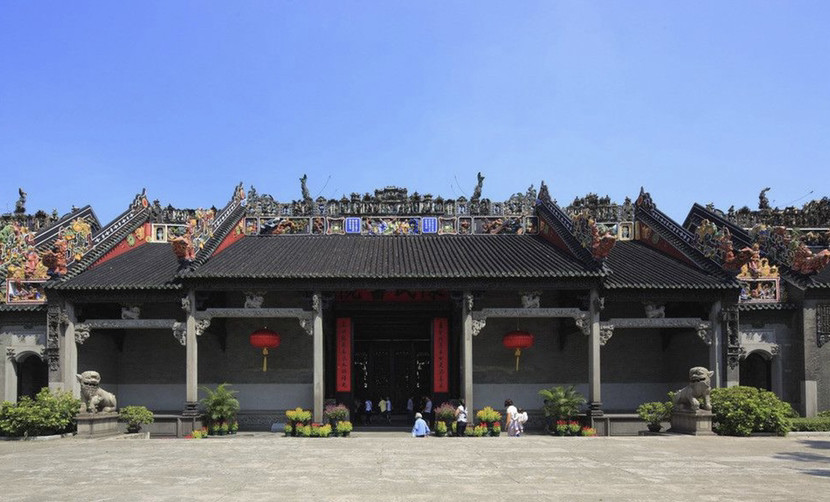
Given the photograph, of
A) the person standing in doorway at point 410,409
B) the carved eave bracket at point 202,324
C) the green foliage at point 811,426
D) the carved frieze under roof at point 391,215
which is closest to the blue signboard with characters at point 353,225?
the carved frieze under roof at point 391,215

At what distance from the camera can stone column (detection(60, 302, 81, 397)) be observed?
20227 mm

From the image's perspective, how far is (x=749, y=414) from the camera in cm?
1692

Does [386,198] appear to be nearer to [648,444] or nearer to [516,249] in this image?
[516,249]

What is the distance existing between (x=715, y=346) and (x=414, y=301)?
8.76 metres

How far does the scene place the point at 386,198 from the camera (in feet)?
82.5

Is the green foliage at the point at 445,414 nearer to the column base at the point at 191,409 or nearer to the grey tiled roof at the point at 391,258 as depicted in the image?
the grey tiled roof at the point at 391,258

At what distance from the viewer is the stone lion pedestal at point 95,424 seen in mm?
17766

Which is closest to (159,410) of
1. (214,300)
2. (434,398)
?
(214,300)

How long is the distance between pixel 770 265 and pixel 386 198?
12225 millimetres

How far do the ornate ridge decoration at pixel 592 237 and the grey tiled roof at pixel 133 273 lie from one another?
→ 11.3m

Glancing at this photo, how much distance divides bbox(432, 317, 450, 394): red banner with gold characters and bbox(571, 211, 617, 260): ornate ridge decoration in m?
4.98

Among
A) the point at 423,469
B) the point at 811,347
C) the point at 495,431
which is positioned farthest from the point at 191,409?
the point at 811,347

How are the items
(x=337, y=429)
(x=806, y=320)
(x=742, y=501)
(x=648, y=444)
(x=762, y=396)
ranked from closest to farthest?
(x=742, y=501) < (x=648, y=444) < (x=762, y=396) < (x=337, y=429) < (x=806, y=320)

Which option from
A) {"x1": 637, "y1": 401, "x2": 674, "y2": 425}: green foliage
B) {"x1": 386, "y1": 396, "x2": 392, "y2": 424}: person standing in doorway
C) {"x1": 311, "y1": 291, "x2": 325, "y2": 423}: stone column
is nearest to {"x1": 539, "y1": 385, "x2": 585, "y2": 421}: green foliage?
{"x1": 637, "y1": 401, "x2": 674, "y2": 425}: green foliage
